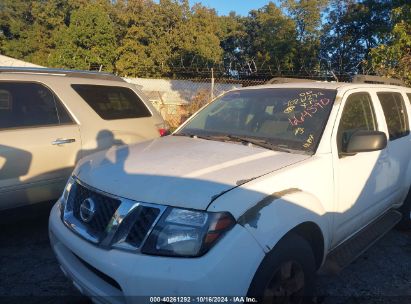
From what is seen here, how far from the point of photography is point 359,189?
333cm

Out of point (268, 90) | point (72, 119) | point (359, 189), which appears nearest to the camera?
point (359, 189)

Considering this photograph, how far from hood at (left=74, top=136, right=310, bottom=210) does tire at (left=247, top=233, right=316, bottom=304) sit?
0.48 m

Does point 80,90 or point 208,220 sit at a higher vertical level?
point 80,90

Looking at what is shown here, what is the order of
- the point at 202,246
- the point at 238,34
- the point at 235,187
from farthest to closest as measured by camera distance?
the point at 238,34 → the point at 235,187 → the point at 202,246

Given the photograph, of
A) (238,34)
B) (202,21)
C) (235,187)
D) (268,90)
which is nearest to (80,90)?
(268,90)

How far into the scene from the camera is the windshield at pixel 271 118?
10.5 ft

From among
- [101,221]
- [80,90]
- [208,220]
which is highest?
[80,90]

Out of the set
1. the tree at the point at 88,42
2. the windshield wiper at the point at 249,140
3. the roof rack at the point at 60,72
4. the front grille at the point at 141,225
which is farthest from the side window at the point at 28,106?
the tree at the point at 88,42

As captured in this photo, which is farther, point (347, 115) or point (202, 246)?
point (347, 115)

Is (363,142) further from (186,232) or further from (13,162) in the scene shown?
(13,162)

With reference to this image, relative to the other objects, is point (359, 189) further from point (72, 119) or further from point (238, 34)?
point (238, 34)

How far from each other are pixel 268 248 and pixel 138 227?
0.75m

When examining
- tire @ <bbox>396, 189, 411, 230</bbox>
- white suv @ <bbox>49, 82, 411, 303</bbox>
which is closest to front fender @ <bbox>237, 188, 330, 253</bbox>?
white suv @ <bbox>49, 82, 411, 303</bbox>

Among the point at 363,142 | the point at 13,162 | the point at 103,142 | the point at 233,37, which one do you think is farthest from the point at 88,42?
the point at 363,142
